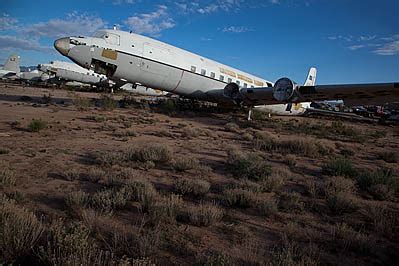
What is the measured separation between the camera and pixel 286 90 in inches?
640

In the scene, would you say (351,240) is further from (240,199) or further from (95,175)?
(95,175)

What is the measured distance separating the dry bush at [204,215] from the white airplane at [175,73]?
13.2 metres

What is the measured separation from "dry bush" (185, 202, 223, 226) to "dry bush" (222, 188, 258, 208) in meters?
0.59

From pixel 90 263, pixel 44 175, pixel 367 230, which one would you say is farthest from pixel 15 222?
pixel 367 230

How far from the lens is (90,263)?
289cm

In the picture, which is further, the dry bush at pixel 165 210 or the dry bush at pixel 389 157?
the dry bush at pixel 389 157

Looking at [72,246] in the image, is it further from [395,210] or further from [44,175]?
[395,210]

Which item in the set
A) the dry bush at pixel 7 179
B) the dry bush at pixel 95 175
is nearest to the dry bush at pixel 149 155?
the dry bush at pixel 95 175

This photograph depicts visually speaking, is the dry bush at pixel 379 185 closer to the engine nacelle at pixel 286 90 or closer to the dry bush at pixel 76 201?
the dry bush at pixel 76 201

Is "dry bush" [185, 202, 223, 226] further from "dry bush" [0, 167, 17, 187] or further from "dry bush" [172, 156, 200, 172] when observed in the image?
"dry bush" [0, 167, 17, 187]

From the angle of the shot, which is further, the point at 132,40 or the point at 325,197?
the point at 132,40

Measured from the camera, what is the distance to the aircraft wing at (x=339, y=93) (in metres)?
15.3

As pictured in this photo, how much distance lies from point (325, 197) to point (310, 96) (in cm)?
1241

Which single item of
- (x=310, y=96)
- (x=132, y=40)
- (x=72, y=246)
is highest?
(x=132, y=40)
